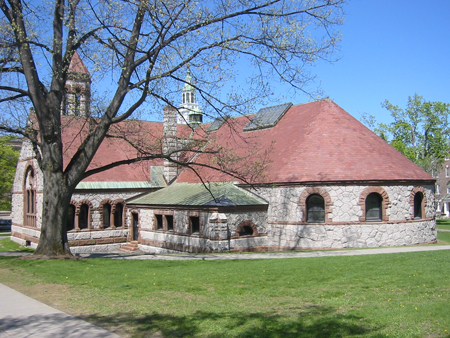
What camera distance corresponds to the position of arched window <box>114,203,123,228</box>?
1075 inches

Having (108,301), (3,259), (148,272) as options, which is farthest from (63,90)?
(108,301)

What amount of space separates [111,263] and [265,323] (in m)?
8.45

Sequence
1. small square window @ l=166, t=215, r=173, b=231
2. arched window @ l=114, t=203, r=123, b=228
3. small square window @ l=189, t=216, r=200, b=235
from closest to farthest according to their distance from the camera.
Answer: small square window @ l=189, t=216, r=200, b=235, small square window @ l=166, t=215, r=173, b=231, arched window @ l=114, t=203, r=123, b=228

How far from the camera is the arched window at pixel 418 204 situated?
20981 mm

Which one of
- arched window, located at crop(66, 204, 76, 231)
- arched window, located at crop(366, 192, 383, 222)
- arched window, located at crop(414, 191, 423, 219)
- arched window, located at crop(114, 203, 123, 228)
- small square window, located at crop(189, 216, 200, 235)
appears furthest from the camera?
arched window, located at crop(114, 203, 123, 228)

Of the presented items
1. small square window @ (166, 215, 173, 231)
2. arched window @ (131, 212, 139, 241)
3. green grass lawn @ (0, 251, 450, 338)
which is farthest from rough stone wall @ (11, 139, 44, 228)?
green grass lawn @ (0, 251, 450, 338)

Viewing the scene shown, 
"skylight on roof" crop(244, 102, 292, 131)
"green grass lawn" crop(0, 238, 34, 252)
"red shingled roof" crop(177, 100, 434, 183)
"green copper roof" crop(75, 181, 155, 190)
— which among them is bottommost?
"green grass lawn" crop(0, 238, 34, 252)

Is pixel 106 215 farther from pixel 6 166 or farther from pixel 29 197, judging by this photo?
pixel 6 166

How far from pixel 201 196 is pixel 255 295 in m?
12.9

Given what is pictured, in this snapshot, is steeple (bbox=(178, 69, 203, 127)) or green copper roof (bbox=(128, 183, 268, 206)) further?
green copper roof (bbox=(128, 183, 268, 206))

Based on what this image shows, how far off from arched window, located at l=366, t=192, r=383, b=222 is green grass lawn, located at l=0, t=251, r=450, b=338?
6552mm

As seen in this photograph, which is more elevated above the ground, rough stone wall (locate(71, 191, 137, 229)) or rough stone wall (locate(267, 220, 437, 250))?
rough stone wall (locate(71, 191, 137, 229))

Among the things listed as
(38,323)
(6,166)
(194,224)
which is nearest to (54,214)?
(194,224)

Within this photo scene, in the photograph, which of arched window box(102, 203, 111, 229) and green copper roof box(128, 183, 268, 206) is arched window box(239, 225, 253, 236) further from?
arched window box(102, 203, 111, 229)
